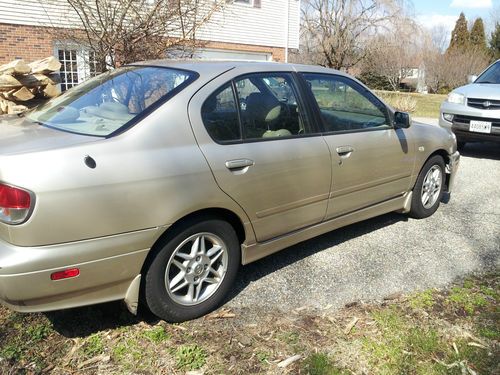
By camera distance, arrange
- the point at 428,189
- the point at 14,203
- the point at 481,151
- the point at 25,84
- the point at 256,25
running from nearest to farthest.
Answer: the point at 14,203 < the point at 428,189 < the point at 25,84 < the point at 481,151 < the point at 256,25

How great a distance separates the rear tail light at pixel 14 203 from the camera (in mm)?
2291

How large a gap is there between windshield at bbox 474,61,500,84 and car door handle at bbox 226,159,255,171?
737cm

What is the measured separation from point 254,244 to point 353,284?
0.90 m

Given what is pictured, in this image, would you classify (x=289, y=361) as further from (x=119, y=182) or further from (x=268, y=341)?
(x=119, y=182)

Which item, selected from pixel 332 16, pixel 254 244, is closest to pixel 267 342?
pixel 254 244

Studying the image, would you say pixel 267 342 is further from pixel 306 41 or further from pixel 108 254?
pixel 306 41

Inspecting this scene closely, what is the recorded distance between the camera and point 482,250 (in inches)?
170

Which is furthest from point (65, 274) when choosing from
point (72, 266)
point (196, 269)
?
point (196, 269)

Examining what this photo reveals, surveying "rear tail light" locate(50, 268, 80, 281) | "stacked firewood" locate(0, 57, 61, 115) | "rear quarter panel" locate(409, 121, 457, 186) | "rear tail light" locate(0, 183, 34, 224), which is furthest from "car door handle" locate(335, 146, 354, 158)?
"stacked firewood" locate(0, 57, 61, 115)

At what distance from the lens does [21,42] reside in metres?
12.5

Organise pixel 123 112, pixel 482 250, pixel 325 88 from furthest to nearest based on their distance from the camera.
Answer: pixel 482 250, pixel 325 88, pixel 123 112

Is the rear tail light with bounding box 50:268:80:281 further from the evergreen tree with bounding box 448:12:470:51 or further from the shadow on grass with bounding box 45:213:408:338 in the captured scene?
the evergreen tree with bounding box 448:12:470:51

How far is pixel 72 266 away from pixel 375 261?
8.42 ft

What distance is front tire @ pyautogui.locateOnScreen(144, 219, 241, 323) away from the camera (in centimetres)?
281
